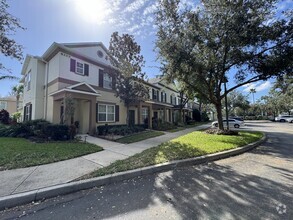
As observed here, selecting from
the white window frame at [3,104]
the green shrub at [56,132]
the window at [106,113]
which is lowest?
the green shrub at [56,132]

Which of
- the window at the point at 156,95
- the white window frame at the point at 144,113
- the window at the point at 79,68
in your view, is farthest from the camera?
the window at the point at 156,95

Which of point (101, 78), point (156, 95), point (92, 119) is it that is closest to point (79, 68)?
point (101, 78)

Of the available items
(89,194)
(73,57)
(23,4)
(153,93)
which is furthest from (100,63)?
(89,194)

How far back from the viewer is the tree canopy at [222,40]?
984 cm

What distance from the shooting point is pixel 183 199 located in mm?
3570

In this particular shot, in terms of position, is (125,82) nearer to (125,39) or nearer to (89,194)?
(125,39)

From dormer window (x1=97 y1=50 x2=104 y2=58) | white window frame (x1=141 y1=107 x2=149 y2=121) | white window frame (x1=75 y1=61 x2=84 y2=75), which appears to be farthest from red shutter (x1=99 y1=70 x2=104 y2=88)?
white window frame (x1=141 y1=107 x2=149 y2=121)

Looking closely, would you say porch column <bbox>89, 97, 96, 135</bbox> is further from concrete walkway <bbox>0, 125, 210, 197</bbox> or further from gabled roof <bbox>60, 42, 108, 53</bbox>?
concrete walkway <bbox>0, 125, 210, 197</bbox>

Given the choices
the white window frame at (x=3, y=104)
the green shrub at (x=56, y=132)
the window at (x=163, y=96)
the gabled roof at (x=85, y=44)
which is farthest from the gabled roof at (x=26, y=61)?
the white window frame at (x=3, y=104)

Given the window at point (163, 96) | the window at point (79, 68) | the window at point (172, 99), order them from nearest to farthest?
the window at point (79, 68), the window at point (163, 96), the window at point (172, 99)

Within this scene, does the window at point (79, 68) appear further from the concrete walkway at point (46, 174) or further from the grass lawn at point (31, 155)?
the concrete walkway at point (46, 174)

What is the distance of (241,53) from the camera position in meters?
10.8

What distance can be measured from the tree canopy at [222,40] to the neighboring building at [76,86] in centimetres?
629

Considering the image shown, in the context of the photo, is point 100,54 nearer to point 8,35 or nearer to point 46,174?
point 8,35
